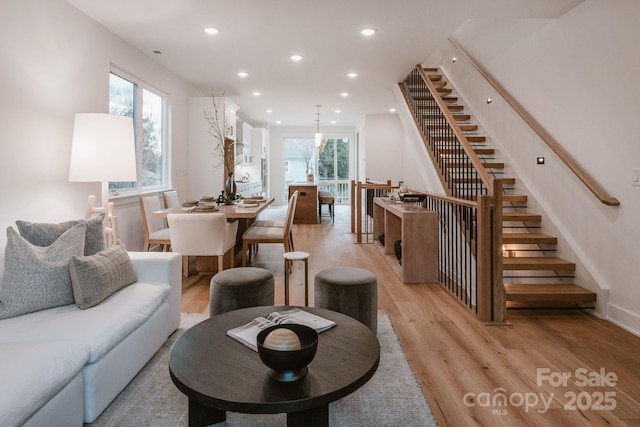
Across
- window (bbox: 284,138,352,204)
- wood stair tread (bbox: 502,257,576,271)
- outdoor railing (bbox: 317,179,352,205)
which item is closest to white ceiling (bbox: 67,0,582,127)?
wood stair tread (bbox: 502,257,576,271)

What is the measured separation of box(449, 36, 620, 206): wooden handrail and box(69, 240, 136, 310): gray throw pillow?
3.54m

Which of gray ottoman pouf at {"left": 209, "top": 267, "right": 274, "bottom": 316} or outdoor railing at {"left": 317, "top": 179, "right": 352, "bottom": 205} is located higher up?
outdoor railing at {"left": 317, "top": 179, "right": 352, "bottom": 205}

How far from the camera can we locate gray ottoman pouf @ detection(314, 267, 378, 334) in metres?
2.53

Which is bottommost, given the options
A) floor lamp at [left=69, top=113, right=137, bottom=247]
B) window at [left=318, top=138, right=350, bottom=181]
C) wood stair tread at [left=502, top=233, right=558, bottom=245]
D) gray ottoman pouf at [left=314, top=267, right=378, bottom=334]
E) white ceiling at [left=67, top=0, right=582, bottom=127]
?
gray ottoman pouf at [left=314, top=267, right=378, bottom=334]

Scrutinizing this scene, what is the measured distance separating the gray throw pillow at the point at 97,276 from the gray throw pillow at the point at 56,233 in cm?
19

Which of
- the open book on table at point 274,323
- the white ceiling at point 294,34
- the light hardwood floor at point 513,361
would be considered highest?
the white ceiling at point 294,34

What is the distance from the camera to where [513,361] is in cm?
239

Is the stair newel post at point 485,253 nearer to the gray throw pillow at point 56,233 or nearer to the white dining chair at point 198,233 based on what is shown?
the white dining chair at point 198,233

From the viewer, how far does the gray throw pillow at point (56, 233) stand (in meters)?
2.20

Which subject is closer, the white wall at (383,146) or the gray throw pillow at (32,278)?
the gray throw pillow at (32,278)

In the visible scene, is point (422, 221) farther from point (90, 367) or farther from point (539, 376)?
point (90, 367)

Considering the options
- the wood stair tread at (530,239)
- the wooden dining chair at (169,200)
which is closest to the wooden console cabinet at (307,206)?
the wooden dining chair at (169,200)

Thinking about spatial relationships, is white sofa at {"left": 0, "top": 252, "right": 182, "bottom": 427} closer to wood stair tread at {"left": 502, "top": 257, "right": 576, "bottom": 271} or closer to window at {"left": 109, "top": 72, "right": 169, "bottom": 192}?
window at {"left": 109, "top": 72, "right": 169, "bottom": 192}

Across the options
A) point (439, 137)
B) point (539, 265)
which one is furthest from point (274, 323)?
point (439, 137)
